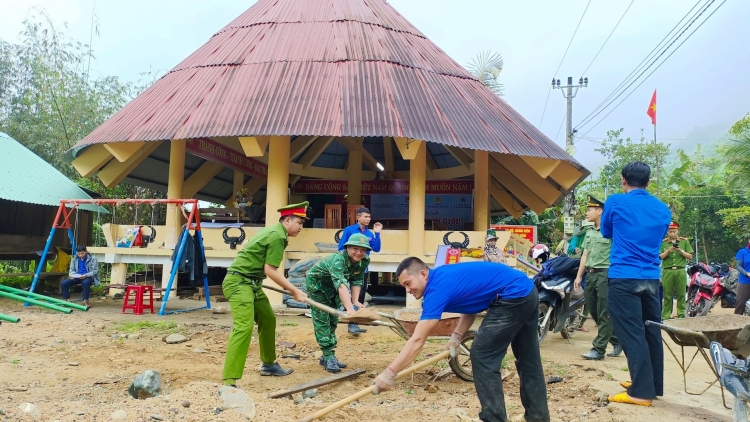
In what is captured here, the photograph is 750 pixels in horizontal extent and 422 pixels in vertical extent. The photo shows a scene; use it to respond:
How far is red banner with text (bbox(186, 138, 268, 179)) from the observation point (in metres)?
12.3

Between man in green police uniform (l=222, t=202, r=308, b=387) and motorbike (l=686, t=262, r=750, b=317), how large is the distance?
372 inches

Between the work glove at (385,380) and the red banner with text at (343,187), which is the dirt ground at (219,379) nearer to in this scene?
the work glove at (385,380)

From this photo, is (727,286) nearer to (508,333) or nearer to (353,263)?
(353,263)

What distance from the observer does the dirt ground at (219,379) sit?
14.2 feet

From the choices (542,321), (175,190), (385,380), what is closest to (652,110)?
(175,190)

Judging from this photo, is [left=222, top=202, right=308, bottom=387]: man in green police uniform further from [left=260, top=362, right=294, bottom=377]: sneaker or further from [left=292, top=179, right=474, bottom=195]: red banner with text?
[left=292, top=179, right=474, bottom=195]: red banner with text

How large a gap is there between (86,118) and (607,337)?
881 inches

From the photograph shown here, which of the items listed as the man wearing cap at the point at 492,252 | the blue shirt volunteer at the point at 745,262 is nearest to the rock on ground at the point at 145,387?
the man wearing cap at the point at 492,252

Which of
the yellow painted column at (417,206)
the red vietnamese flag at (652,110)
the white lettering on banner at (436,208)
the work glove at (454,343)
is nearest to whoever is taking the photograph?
the work glove at (454,343)

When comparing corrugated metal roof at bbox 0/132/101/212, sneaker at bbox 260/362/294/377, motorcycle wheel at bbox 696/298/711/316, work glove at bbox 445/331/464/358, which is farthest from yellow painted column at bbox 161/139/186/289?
motorcycle wheel at bbox 696/298/711/316

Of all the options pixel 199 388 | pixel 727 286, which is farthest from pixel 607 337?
pixel 727 286

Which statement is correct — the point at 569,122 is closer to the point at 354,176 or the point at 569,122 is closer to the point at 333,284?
the point at 354,176

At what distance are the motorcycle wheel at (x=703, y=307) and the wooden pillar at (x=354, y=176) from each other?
8738 millimetres

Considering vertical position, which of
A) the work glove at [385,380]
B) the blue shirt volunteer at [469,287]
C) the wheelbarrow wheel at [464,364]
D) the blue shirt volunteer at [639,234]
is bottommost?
the wheelbarrow wheel at [464,364]
